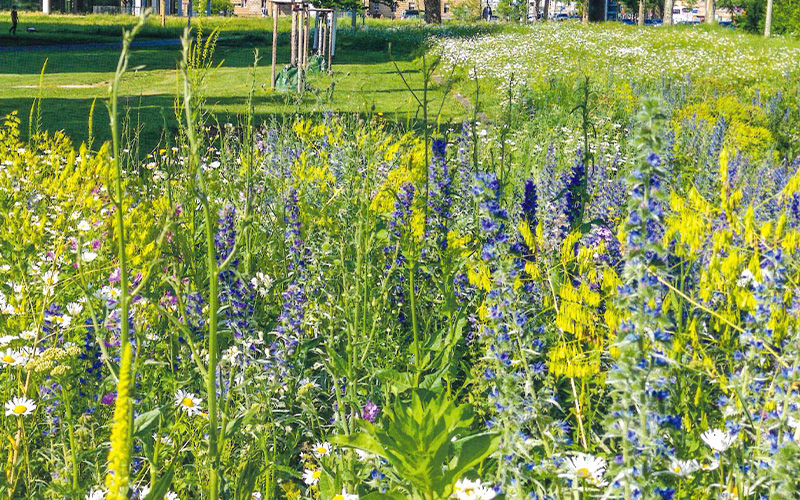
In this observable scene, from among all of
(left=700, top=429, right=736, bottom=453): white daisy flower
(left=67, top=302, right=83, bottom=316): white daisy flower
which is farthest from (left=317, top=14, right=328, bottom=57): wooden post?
(left=700, top=429, right=736, bottom=453): white daisy flower

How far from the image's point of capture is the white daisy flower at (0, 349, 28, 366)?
2.20 meters

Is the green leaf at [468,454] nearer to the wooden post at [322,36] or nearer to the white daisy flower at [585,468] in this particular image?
the white daisy flower at [585,468]

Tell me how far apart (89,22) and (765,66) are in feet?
97.5

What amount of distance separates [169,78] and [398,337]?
1544cm

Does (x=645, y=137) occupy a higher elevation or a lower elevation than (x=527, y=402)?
higher

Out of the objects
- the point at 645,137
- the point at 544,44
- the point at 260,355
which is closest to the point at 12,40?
the point at 544,44

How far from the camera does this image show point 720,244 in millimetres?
2482

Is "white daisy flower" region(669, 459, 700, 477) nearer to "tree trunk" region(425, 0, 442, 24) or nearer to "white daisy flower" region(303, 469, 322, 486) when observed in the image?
"white daisy flower" region(303, 469, 322, 486)

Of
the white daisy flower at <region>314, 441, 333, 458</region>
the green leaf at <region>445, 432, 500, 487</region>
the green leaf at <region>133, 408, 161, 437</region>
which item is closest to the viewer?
the green leaf at <region>133, 408, 161, 437</region>

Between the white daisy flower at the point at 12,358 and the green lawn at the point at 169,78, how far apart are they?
0.88 m

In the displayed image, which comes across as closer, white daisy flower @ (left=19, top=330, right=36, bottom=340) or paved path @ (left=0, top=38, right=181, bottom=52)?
white daisy flower @ (left=19, top=330, right=36, bottom=340)

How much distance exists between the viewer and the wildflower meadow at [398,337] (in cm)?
150

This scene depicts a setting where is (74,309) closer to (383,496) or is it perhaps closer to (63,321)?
(63,321)

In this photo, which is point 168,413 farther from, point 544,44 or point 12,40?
point 12,40
